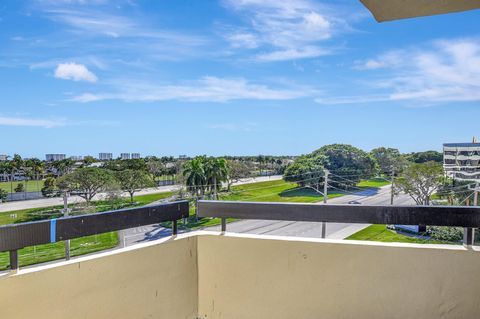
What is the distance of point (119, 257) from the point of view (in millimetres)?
1530

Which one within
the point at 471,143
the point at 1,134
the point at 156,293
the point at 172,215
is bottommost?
the point at 156,293

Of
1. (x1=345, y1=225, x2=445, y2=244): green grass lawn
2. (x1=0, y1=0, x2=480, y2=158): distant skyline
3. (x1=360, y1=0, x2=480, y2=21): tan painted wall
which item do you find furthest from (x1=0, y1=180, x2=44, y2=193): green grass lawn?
(x1=360, y1=0, x2=480, y2=21): tan painted wall

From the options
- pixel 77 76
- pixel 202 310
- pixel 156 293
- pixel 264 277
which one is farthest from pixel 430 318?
pixel 77 76

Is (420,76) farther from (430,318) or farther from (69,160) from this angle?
(430,318)

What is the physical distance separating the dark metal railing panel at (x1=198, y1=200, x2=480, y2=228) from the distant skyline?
323 cm

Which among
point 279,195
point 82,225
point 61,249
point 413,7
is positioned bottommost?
point 279,195

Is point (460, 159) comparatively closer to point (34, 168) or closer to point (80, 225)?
point (80, 225)

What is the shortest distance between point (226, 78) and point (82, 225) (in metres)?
19.6

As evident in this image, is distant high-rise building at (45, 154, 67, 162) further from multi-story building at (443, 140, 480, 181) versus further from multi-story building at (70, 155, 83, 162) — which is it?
multi-story building at (443, 140, 480, 181)

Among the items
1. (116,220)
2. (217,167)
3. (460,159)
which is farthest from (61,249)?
(217,167)

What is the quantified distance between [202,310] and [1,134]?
16146 mm

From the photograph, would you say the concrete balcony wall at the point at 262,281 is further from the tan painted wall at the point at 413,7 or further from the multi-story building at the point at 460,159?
the multi-story building at the point at 460,159

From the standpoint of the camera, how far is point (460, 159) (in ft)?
11.6

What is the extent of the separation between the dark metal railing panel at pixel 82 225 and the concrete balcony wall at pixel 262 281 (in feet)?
0.37
